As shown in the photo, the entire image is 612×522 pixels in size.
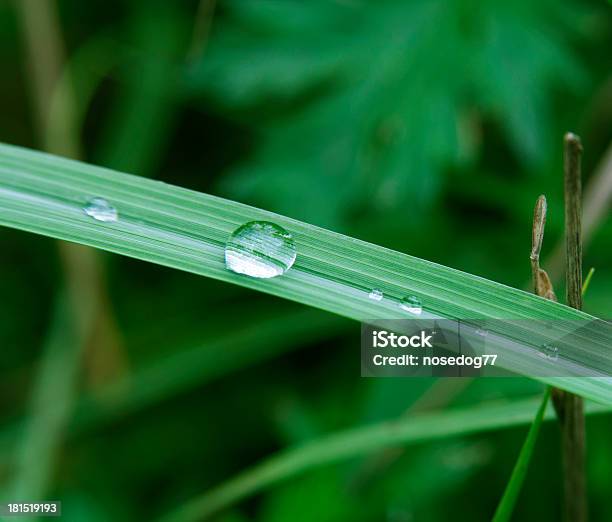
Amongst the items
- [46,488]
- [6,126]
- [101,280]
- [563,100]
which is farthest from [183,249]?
[6,126]

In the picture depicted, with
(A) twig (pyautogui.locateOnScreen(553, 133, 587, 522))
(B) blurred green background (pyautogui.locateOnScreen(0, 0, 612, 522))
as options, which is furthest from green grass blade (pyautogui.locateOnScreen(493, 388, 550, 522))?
(B) blurred green background (pyautogui.locateOnScreen(0, 0, 612, 522))

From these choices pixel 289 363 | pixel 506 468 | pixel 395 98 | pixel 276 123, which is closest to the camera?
pixel 506 468

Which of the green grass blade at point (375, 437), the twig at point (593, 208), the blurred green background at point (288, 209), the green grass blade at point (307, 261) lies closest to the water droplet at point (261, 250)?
the green grass blade at point (307, 261)

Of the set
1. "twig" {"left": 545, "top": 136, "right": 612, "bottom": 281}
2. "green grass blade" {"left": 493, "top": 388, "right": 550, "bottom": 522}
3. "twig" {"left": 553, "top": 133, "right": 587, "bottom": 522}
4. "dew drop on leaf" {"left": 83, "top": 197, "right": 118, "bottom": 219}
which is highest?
"twig" {"left": 545, "top": 136, "right": 612, "bottom": 281}

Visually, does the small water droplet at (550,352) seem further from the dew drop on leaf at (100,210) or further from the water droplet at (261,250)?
the dew drop on leaf at (100,210)

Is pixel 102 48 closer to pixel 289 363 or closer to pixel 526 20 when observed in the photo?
pixel 289 363

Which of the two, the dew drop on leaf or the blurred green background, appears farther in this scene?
the blurred green background

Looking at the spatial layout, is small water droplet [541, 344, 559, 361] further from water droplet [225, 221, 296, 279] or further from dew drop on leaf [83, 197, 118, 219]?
dew drop on leaf [83, 197, 118, 219]
